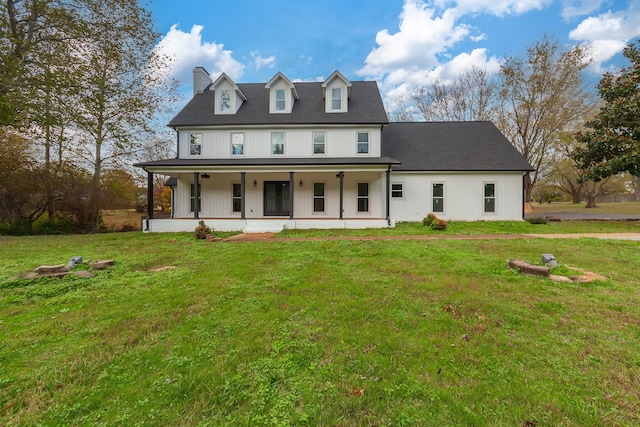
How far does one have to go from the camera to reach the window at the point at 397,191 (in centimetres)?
1552

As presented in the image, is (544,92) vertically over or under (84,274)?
over

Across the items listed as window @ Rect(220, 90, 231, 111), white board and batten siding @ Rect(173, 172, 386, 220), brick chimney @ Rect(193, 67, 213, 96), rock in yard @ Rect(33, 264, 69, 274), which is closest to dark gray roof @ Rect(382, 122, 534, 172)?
white board and batten siding @ Rect(173, 172, 386, 220)

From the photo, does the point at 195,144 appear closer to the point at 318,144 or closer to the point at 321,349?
the point at 318,144

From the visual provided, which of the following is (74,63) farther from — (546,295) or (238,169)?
(546,295)

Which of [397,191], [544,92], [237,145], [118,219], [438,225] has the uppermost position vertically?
[544,92]

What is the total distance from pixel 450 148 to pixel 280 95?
10.4 m

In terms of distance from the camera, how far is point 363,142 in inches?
597

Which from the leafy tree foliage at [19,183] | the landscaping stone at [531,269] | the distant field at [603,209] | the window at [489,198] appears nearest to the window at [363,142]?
the window at [489,198]

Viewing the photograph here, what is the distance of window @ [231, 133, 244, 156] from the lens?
1537cm

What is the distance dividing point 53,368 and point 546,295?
19.9 feet

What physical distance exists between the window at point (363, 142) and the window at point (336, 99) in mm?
2067

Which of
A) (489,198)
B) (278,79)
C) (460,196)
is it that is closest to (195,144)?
(278,79)

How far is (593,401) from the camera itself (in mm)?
2057

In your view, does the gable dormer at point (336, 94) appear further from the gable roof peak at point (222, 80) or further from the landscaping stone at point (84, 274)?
the landscaping stone at point (84, 274)
